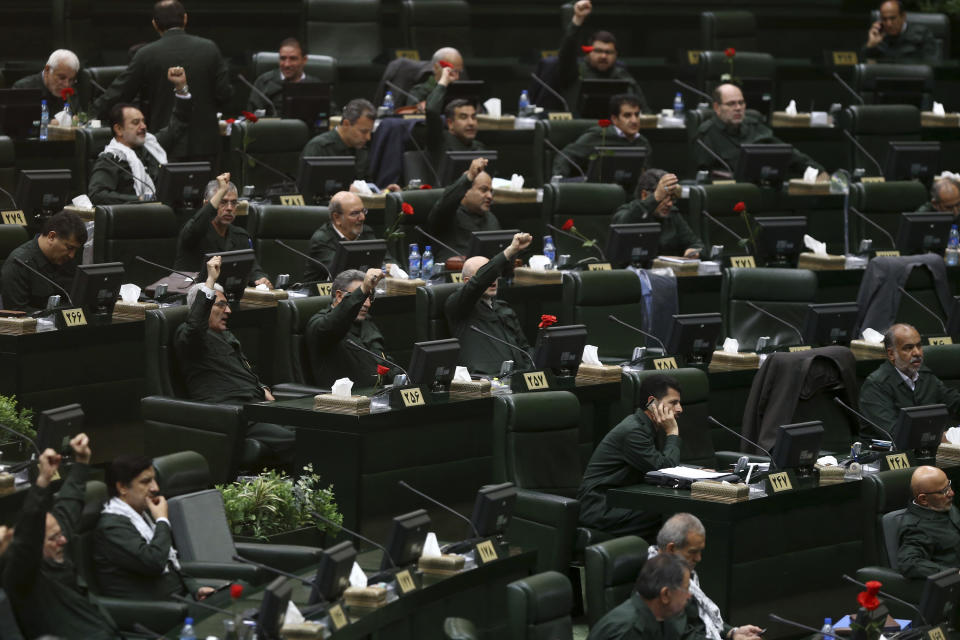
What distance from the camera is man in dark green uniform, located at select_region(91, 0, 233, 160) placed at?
8891mm

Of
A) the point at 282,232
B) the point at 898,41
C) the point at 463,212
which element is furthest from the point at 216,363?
the point at 898,41

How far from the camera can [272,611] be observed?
4.69 metres

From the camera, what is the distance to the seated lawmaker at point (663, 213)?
8672mm

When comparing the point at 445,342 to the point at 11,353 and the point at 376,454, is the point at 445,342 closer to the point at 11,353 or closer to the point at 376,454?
the point at 376,454

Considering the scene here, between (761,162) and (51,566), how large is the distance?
→ 564cm

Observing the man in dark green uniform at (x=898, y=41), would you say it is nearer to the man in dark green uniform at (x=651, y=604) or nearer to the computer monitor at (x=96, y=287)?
the computer monitor at (x=96, y=287)

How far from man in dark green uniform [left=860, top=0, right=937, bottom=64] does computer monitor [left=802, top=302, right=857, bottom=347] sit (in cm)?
414

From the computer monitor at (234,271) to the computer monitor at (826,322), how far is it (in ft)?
8.12

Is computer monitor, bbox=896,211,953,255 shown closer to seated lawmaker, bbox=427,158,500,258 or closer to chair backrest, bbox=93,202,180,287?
seated lawmaker, bbox=427,158,500,258

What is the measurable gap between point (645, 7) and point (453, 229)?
478 cm

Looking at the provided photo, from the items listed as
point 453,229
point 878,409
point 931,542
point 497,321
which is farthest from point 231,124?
point 931,542

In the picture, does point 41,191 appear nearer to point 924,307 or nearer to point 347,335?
point 347,335

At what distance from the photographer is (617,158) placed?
30.1ft

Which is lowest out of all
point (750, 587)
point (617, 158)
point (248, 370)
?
point (750, 587)
